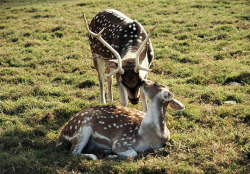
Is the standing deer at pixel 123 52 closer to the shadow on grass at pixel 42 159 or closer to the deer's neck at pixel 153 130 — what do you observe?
the deer's neck at pixel 153 130

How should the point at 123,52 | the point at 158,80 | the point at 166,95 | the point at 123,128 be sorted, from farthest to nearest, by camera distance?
the point at 158,80 < the point at 123,52 < the point at 123,128 < the point at 166,95

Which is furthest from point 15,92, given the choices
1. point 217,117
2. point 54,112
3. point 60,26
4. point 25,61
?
point 60,26

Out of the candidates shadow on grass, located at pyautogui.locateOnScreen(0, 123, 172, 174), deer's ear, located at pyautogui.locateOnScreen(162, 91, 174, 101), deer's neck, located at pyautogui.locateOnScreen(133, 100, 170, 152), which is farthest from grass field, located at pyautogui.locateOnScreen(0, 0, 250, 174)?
deer's ear, located at pyautogui.locateOnScreen(162, 91, 174, 101)

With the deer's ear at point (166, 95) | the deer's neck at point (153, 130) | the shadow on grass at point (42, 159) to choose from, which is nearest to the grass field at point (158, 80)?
the shadow on grass at point (42, 159)

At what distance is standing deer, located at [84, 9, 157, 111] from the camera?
5.04m

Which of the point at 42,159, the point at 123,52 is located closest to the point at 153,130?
the point at 42,159

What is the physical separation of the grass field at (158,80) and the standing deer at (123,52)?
72 cm

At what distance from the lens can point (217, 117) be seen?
5.52 meters

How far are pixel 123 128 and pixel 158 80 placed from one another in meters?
2.97

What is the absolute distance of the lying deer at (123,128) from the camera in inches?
180

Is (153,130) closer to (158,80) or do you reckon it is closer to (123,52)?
(123,52)

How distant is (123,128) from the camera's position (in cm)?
479

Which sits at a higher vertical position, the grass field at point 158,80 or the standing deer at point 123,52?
the standing deer at point 123,52

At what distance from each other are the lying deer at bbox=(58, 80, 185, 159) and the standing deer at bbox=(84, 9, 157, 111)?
26 cm
